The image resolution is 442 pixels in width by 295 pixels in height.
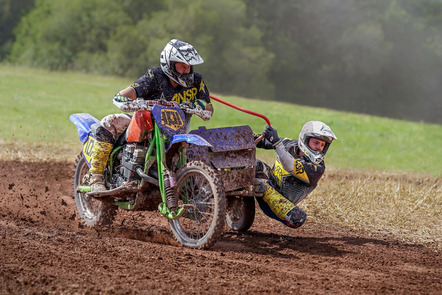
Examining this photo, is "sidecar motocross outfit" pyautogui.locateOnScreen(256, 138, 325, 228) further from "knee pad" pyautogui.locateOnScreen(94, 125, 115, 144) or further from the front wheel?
"knee pad" pyautogui.locateOnScreen(94, 125, 115, 144)

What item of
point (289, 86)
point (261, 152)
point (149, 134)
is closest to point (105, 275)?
point (149, 134)

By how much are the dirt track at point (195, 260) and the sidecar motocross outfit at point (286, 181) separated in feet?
1.32

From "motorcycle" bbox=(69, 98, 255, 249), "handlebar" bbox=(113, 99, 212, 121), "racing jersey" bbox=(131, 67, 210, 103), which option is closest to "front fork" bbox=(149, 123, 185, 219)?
"motorcycle" bbox=(69, 98, 255, 249)

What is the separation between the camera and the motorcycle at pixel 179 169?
6984mm

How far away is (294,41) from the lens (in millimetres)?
71250

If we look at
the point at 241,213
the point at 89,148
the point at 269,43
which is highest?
the point at 269,43

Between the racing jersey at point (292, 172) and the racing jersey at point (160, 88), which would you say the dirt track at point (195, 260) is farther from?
the racing jersey at point (160, 88)

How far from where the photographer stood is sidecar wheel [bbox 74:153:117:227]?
839cm

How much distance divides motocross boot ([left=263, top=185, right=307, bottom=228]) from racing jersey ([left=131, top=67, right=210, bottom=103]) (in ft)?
5.19

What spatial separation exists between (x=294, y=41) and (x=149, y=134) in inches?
2578

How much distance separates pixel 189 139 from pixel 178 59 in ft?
3.81

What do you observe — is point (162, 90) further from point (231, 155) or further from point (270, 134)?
point (270, 134)

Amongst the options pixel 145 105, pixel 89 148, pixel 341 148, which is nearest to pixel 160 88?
pixel 145 105

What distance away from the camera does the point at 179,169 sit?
716 cm
